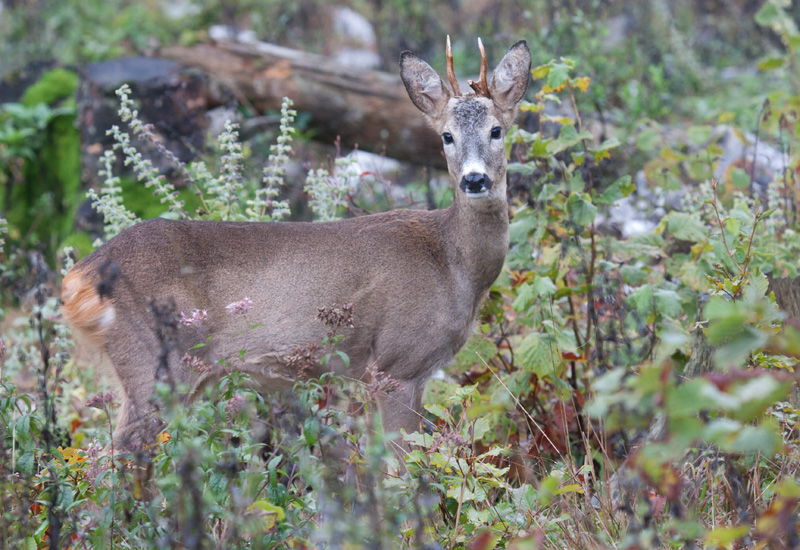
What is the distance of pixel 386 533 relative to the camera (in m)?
2.18

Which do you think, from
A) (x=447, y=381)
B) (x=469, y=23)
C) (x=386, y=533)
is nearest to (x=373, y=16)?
(x=469, y=23)

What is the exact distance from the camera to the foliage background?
218cm

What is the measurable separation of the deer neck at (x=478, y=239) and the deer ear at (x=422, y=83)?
55 centimetres

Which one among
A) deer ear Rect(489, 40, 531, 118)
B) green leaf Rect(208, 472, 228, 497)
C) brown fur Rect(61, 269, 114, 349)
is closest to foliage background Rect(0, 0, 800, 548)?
green leaf Rect(208, 472, 228, 497)

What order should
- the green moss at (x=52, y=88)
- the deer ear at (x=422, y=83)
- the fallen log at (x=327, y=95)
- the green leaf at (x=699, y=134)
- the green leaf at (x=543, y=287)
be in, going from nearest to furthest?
the green leaf at (x=543, y=287) → the deer ear at (x=422, y=83) → the green leaf at (x=699, y=134) → the fallen log at (x=327, y=95) → the green moss at (x=52, y=88)

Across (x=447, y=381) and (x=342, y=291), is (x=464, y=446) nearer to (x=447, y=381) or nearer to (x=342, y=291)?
(x=342, y=291)

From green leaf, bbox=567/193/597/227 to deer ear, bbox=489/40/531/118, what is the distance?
1.90 feet

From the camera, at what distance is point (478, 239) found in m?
4.35

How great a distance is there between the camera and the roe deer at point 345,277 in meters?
3.85

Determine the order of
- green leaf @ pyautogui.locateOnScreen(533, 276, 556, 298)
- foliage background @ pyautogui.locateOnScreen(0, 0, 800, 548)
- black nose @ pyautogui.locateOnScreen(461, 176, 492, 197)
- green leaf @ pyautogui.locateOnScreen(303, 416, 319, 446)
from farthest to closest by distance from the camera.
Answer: green leaf @ pyautogui.locateOnScreen(533, 276, 556, 298), black nose @ pyautogui.locateOnScreen(461, 176, 492, 197), green leaf @ pyautogui.locateOnScreen(303, 416, 319, 446), foliage background @ pyautogui.locateOnScreen(0, 0, 800, 548)

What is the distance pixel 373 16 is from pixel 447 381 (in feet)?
28.7

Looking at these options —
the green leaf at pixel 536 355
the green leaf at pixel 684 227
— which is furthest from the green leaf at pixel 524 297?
the green leaf at pixel 684 227

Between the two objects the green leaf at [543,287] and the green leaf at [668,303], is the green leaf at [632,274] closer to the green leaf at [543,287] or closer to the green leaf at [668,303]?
the green leaf at [668,303]

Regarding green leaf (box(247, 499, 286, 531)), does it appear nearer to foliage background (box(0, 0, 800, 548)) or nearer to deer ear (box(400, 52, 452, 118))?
foliage background (box(0, 0, 800, 548))
